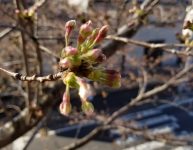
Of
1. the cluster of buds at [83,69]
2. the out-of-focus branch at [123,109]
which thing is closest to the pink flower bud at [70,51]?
the cluster of buds at [83,69]

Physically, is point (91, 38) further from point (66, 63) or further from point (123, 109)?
point (123, 109)

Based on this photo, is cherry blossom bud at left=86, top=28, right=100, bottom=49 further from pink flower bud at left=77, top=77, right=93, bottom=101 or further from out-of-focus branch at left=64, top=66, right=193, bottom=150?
out-of-focus branch at left=64, top=66, right=193, bottom=150

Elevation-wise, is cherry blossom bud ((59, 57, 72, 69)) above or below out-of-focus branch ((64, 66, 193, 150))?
above

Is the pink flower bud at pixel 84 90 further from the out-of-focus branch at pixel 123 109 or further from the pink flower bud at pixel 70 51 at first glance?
the out-of-focus branch at pixel 123 109

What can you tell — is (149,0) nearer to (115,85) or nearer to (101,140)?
(115,85)

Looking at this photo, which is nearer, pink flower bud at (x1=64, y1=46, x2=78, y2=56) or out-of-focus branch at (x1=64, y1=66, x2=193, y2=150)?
pink flower bud at (x1=64, y1=46, x2=78, y2=56)

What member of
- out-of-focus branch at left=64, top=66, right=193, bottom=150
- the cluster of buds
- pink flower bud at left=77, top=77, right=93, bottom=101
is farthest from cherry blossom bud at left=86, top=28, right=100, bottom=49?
out-of-focus branch at left=64, top=66, right=193, bottom=150

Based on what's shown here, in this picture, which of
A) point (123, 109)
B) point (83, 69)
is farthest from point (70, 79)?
point (123, 109)

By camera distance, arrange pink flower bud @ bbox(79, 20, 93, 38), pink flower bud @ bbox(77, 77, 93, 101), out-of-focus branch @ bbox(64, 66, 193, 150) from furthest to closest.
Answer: out-of-focus branch @ bbox(64, 66, 193, 150) < pink flower bud @ bbox(79, 20, 93, 38) < pink flower bud @ bbox(77, 77, 93, 101)

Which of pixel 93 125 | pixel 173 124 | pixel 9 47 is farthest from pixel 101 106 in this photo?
pixel 9 47
